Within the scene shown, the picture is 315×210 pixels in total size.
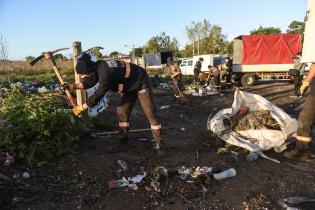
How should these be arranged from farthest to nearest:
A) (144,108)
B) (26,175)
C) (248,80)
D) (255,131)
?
(248,80), (255,131), (144,108), (26,175)

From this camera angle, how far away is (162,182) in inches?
168

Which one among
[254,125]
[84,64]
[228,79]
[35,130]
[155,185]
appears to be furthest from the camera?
[228,79]

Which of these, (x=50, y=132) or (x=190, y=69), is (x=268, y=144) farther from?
(x=190, y=69)

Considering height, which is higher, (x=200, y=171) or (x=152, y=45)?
(x=152, y=45)

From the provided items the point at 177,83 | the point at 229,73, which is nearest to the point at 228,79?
the point at 229,73

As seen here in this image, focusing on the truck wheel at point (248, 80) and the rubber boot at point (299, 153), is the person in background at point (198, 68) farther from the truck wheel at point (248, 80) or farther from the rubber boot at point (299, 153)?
the rubber boot at point (299, 153)

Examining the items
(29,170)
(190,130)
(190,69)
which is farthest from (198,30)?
(29,170)

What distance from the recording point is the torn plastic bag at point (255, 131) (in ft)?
17.4

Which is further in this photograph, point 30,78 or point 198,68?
point 30,78

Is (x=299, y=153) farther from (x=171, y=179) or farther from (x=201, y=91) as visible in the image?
(x=201, y=91)

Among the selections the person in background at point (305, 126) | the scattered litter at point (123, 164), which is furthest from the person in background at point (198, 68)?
the scattered litter at point (123, 164)

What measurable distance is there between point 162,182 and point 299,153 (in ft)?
7.33

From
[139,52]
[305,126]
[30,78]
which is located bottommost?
[305,126]

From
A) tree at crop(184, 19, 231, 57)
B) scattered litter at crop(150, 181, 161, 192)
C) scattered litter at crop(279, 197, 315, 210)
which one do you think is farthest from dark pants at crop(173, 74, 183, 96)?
tree at crop(184, 19, 231, 57)
